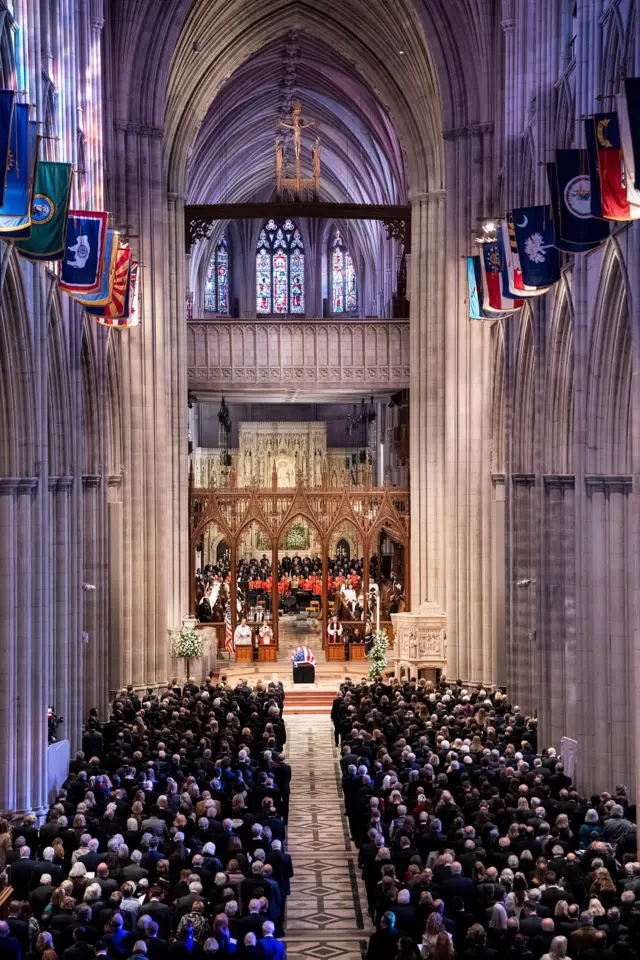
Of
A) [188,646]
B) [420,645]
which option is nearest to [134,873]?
[188,646]

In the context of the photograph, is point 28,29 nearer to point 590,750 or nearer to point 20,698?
point 20,698

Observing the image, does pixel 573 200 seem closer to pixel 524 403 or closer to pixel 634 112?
pixel 634 112

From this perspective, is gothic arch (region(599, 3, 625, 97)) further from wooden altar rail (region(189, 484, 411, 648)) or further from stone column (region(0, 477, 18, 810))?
wooden altar rail (region(189, 484, 411, 648))

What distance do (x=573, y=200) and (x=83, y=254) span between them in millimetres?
7803

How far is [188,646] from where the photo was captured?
36438 millimetres

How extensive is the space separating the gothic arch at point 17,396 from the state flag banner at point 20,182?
4.32m

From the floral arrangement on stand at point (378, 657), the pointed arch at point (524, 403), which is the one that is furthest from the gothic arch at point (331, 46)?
the floral arrangement on stand at point (378, 657)

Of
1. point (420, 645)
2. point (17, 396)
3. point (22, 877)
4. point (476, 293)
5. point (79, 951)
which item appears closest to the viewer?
point (79, 951)

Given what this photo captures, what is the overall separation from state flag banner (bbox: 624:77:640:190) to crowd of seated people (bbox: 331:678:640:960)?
319 inches

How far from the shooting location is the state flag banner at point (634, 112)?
50.9 ft

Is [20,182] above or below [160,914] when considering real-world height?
above

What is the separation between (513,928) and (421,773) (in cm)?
792

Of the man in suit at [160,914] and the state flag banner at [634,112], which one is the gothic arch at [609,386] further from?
the man in suit at [160,914]

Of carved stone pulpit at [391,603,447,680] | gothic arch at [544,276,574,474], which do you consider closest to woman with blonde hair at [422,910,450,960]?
gothic arch at [544,276,574,474]
